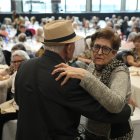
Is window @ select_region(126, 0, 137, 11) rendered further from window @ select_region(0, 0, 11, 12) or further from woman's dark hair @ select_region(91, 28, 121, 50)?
woman's dark hair @ select_region(91, 28, 121, 50)

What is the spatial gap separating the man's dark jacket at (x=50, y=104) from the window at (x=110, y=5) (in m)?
18.1

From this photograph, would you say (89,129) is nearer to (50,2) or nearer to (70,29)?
(70,29)

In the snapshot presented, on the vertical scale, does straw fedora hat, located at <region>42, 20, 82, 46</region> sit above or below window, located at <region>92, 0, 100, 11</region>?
below

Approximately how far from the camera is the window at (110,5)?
1934 cm

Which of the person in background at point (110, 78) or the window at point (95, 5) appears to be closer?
the person in background at point (110, 78)

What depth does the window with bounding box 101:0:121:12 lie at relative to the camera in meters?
19.3

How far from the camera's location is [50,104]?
1390 mm

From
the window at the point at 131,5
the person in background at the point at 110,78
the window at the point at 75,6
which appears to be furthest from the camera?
the window at the point at 131,5

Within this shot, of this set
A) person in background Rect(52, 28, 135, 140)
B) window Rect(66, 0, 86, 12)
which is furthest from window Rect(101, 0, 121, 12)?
person in background Rect(52, 28, 135, 140)

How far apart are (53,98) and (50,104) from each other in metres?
0.04

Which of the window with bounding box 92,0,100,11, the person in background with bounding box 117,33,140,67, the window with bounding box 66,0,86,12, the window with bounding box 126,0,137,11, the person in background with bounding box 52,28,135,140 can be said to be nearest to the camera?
the person in background with bounding box 52,28,135,140

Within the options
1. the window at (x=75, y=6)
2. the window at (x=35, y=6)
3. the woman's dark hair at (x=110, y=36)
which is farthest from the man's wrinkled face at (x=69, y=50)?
the window at (x=75, y=6)

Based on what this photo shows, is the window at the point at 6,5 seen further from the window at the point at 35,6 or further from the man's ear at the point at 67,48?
the man's ear at the point at 67,48

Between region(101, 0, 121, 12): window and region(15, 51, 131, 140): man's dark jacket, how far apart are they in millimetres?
18125
